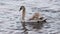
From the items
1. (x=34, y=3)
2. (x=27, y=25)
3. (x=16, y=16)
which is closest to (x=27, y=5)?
(x=34, y=3)

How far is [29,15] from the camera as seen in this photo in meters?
2.89

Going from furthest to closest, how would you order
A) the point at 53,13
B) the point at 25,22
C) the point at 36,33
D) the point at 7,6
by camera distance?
the point at 7,6 < the point at 53,13 < the point at 25,22 < the point at 36,33

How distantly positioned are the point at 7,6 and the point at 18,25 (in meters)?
0.60

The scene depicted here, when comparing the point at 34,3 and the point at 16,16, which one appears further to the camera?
the point at 34,3

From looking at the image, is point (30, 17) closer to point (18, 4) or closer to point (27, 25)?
point (27, 25)

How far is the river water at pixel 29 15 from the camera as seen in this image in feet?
8.48

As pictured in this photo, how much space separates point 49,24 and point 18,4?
73 centimetres

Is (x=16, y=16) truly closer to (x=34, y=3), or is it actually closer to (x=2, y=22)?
(x=2, y=22)

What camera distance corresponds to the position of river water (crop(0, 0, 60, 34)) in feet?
8.48

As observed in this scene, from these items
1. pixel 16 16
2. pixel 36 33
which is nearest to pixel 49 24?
pixel 36 33

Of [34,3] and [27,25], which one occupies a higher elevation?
[34,3]

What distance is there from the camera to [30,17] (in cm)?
279

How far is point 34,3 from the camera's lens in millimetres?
3275

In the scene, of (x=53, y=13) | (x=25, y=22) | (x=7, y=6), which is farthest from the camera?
(x=7, y=6)
